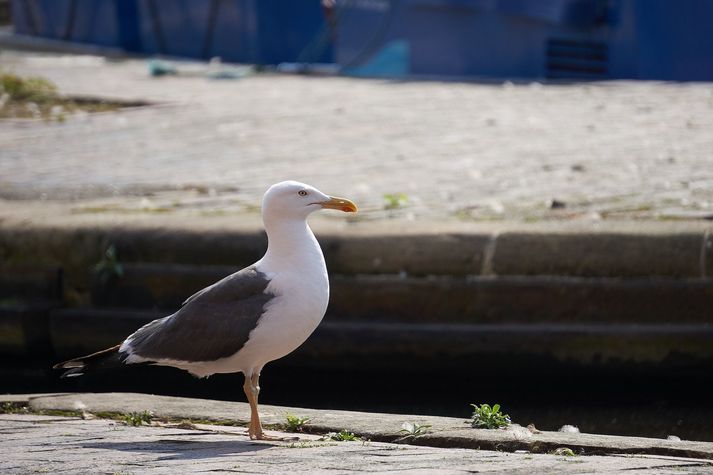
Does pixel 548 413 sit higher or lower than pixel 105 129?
lower

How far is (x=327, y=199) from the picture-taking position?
495 cm

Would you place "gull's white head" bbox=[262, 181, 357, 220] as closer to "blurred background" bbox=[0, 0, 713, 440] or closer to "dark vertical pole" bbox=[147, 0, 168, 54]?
"blurred background" bbox=[0, 0, 713, 440]

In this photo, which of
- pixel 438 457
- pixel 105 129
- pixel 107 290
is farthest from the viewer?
pixel 105 129

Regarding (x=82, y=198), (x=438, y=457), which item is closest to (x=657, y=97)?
(x=82, y=198)

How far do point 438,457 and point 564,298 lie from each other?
2.37m

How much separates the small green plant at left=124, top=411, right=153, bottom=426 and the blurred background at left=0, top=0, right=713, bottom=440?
59.6 inches

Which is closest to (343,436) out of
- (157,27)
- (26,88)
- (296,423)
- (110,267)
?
(296,423)

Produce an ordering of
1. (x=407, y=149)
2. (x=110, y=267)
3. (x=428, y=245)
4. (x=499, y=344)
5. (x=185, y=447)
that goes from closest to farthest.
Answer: (x=185, y=447), (x=499, y=344), (x=428, y=245), (x=110, y=267), (x=407, y=149)

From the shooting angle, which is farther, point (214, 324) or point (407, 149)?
point (407, 149)

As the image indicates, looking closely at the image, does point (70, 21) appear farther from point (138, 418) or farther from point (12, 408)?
point (138, 418)

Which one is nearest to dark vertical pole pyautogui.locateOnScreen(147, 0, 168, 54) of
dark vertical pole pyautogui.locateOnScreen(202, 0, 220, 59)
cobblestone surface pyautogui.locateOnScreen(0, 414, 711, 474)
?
dark vertical pole pyautogui.locateOnScreen(202, 0, 220, 59)

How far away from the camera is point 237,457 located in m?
4.17

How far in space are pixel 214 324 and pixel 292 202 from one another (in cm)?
55

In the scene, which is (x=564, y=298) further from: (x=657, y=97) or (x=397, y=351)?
(x=657, y=97)
